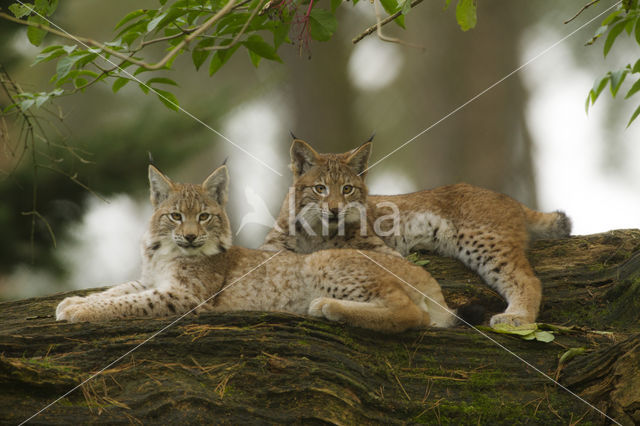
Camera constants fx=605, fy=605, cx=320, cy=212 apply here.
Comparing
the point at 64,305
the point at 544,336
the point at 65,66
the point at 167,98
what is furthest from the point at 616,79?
the point at 64,305

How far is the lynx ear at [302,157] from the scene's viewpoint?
20.8ft

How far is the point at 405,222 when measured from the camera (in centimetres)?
668

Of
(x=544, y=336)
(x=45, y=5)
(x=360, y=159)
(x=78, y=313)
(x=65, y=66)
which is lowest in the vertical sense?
(x=544, y=336)

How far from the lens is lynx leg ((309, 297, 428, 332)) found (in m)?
4.02

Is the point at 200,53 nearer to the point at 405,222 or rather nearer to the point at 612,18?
the point at 612,18

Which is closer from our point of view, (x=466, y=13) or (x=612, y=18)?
(x=466, y=13)

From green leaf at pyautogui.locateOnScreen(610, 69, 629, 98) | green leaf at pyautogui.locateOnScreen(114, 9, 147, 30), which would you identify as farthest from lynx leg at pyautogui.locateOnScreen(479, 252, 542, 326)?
green leaf at pyautogui.locateOnScreen(114, 9, 147, 30)

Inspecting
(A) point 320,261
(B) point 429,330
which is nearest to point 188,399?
(B) point 429,330

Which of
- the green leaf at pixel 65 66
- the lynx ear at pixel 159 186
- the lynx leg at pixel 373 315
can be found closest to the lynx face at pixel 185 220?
the lynx ear at pixel 159 186

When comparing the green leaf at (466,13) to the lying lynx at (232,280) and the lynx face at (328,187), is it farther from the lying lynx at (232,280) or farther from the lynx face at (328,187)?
the lynx face at (328,187)

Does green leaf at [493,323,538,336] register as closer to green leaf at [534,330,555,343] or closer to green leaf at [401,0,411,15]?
green leaf at [534,330,555,343]

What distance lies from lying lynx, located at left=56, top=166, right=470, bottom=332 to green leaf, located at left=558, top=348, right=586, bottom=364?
0.92 metres

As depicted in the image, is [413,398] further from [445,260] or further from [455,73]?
[455,73]

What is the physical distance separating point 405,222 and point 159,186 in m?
2.76
